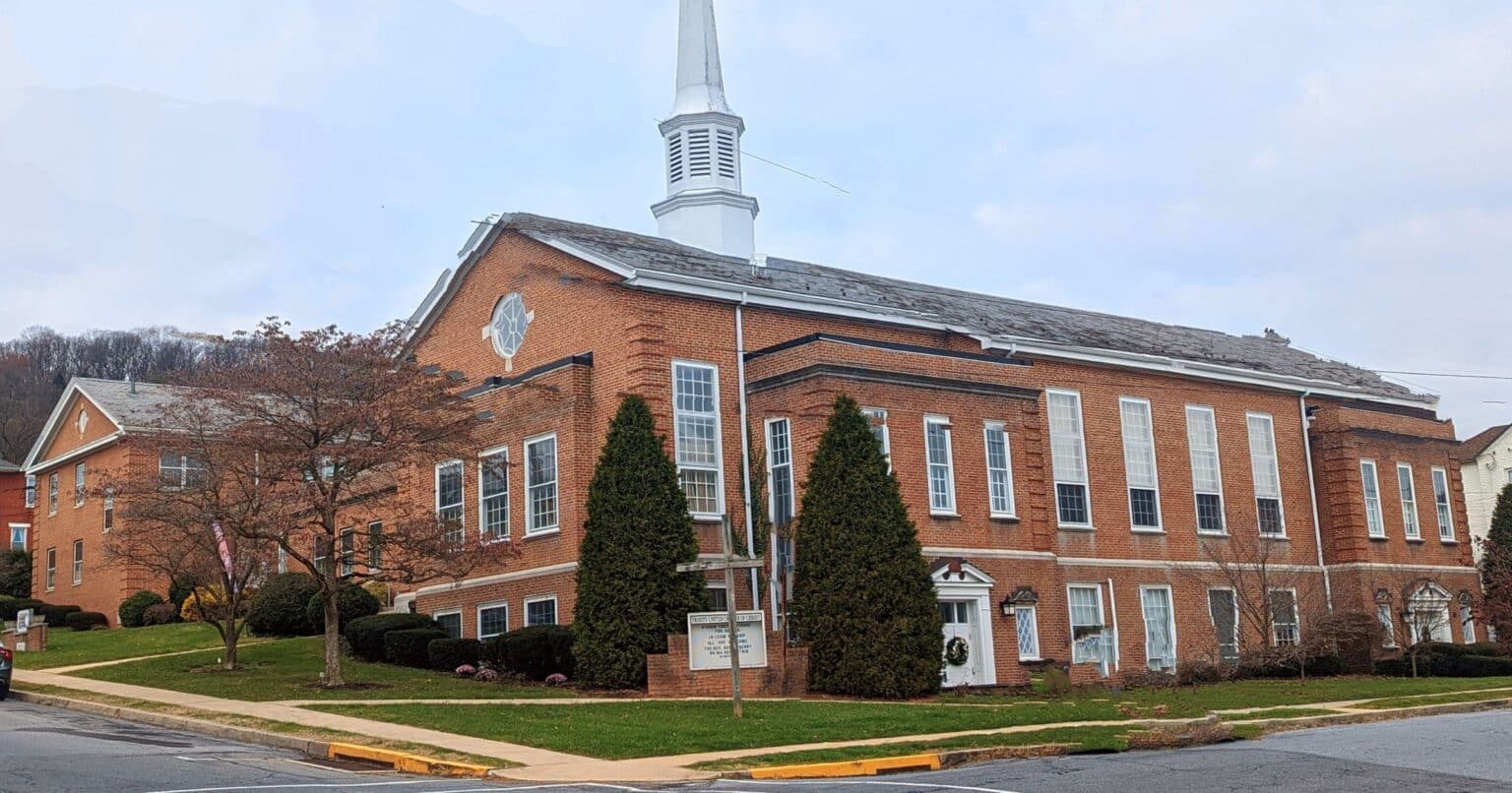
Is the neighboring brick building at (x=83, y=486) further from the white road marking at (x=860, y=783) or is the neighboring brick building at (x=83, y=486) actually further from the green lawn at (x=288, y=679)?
the white road marking at (x=860, y=783)

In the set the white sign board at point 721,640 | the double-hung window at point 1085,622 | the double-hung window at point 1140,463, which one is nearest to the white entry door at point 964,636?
the double-hung window at point 1085,622

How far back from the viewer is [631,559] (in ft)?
94.7

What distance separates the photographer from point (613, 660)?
2838 centimetres

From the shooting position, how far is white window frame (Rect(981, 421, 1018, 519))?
1316 inches

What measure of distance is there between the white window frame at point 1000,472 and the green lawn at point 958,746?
39.5 feet

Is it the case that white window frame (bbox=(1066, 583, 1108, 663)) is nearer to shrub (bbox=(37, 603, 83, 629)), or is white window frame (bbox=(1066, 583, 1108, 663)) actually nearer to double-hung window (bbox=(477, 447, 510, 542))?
double-hung window (bbox=(477, 447, 510, 542))

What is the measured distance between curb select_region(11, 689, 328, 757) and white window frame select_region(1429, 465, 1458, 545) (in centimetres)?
3601

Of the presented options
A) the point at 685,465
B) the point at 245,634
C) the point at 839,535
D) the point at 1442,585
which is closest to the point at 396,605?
the point at 245,634

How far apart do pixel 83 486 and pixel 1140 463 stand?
3138cm

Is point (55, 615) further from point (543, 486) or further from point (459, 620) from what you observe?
point (543, 486)

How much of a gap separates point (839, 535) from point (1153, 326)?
72.3ft

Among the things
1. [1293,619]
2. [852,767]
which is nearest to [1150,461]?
[1293,619]

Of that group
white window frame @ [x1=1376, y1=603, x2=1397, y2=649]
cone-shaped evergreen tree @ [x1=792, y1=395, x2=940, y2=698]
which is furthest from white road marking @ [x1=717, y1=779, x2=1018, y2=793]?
white window frame @ [x1=1376, y1=603, x2=1397, y2=649]

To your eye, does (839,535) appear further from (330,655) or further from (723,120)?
(723,120)
